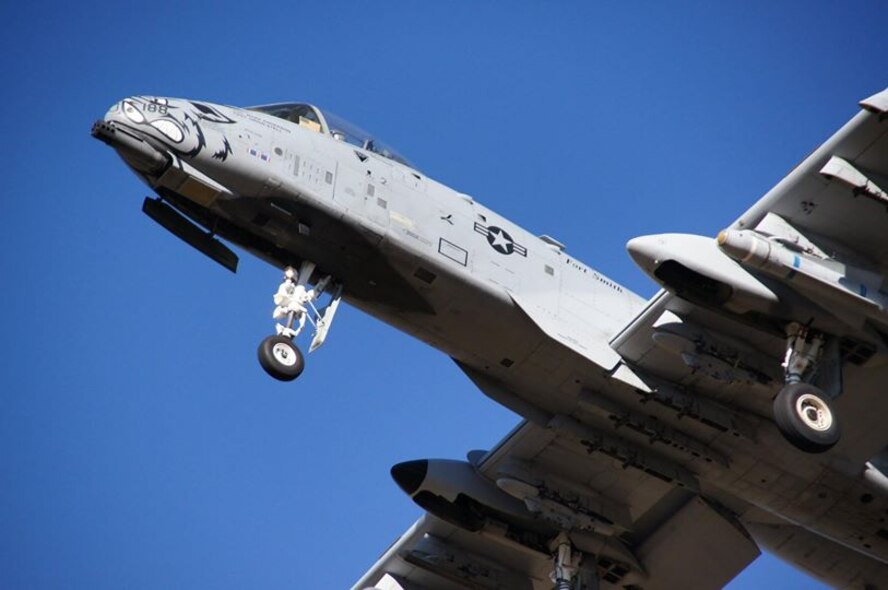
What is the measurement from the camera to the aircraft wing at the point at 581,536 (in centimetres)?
2766

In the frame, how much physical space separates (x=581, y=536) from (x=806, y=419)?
706cm

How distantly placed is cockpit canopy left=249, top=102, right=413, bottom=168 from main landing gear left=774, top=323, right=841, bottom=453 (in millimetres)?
7503

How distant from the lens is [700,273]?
23281 millimetres

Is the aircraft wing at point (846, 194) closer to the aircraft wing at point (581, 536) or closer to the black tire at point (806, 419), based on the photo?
the black tire at point (806, 419)

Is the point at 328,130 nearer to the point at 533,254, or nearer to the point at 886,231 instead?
the point at 533,254

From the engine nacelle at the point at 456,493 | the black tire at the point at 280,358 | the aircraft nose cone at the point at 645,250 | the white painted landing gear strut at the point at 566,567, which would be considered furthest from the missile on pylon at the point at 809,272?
the white painted landing gear strut at the point at 566,567

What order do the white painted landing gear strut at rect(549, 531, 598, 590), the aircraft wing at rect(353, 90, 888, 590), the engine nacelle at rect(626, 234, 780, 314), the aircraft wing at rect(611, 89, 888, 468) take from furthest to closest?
the white painted landing gear strut at rect(549, 531, 598, 590) → the aircraft wing at rect(353, 90, 888, 590) → the engine nacelle at rect(626, 234, 780, 314) → the aircraft wing at rect(611, 89, 888, 468)

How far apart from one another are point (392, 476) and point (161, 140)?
323 inches

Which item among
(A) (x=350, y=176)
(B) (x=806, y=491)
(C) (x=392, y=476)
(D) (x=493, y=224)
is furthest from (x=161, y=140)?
(B) (x=806, y=491)

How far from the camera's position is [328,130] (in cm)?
2547

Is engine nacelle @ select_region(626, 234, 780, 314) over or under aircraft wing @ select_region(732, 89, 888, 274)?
under

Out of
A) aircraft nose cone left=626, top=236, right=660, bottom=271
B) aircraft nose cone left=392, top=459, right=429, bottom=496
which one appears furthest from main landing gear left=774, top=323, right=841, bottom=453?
aircraft nose cone left=392, top=459, right=429, bottom=496

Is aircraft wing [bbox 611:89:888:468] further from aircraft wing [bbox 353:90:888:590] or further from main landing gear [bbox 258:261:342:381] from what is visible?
main landing gear [bbox 258:261:342:381]

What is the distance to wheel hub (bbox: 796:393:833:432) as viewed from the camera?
22869 millimetres
